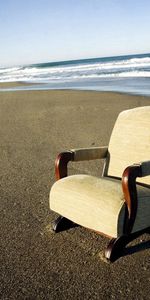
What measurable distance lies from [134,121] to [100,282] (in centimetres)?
178

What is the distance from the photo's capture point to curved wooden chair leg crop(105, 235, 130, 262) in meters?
3.36

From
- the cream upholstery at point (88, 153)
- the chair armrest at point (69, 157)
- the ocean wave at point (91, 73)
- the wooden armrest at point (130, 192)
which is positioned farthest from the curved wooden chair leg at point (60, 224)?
the ocean wave at point (91, 73)

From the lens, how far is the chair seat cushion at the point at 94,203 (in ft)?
10.6

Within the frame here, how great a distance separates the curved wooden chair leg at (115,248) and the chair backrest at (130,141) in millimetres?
783

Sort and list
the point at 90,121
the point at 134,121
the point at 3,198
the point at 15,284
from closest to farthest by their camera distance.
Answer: the point at 15,284
the point at 134,121
the point at 3,198
the point at 90,121

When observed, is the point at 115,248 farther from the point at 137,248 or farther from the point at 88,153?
the point at 88,153

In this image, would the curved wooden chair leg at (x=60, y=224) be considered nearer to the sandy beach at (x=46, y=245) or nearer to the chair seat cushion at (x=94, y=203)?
the sandy beach at (x=46, y=245)

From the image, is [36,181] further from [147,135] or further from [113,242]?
[113,242]

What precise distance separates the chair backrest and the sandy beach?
77 cm

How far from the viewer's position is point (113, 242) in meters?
3.38

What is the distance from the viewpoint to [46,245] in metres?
3.74

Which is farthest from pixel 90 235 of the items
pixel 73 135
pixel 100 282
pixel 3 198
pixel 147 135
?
pixel 73 135

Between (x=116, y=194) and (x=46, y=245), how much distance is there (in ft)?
2.80

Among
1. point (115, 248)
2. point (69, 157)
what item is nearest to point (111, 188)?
point (115, 248)
